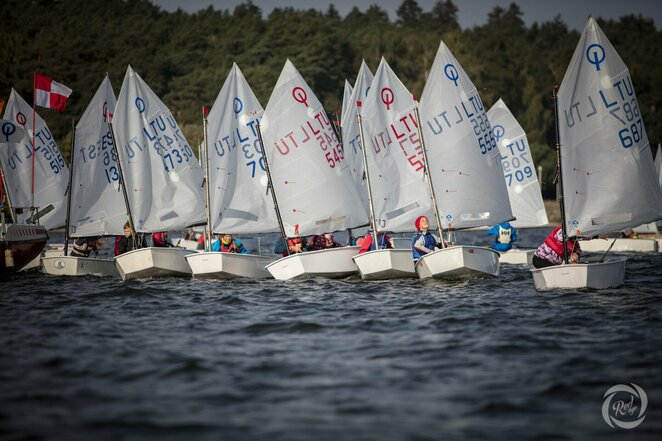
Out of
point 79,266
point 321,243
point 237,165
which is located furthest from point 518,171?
point 79,266

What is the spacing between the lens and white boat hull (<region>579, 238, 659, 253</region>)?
36062mm

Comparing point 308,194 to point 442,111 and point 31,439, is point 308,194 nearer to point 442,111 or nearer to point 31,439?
point 442,111

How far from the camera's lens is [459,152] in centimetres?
2398

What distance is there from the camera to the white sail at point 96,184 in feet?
91.8

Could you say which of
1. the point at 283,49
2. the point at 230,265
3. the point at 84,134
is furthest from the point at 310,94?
the point at 283,49

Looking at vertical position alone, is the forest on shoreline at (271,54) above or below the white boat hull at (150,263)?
above

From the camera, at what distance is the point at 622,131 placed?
2066 centimetres

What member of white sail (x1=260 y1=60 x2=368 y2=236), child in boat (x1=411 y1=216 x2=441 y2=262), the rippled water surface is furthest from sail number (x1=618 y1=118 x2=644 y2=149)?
white sail (x1=260 y1=60 x2=368 y2=236)

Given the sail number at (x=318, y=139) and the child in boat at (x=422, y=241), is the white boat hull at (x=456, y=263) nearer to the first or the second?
the child in boat at (x=422, y=241)

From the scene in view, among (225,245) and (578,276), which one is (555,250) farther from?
(225,245)

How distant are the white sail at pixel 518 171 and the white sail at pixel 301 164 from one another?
12.3 m

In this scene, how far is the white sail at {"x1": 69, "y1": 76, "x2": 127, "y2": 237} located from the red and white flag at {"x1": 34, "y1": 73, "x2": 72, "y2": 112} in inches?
91.7

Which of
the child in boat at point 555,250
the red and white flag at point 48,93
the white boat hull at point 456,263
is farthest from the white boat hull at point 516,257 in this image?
the red and white flag at point 48,93

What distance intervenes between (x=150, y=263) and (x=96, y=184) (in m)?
5.46
